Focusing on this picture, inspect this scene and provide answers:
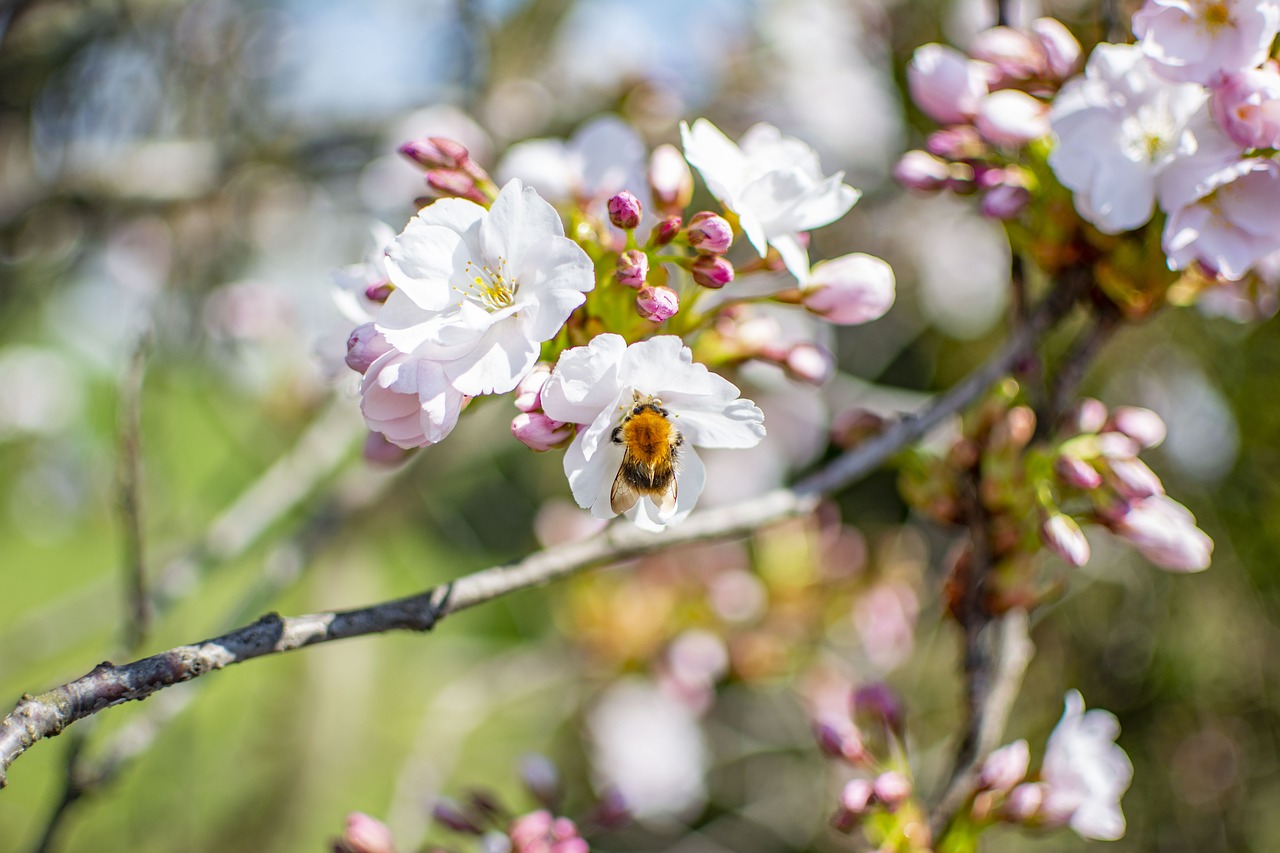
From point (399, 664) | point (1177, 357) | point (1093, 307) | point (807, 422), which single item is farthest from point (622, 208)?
point (399, 664)

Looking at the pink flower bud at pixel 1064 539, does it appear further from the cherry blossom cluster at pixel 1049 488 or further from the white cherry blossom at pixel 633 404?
the white cherry blossom at pixel 633 404

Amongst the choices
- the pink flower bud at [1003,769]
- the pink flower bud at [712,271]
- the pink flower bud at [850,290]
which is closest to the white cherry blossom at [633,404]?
the pink flower bud at [712,271]

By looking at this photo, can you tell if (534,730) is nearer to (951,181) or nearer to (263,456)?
(263,456)

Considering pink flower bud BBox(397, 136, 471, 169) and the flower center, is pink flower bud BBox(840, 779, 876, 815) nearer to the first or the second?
the flower center

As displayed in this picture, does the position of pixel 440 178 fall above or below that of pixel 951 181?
above

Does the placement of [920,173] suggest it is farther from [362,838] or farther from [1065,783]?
[362,838]

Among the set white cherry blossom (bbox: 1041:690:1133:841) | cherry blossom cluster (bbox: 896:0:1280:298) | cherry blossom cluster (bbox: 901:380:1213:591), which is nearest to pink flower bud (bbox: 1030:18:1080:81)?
cherry blossom cluster (bbox: 896:0:1280:298)
